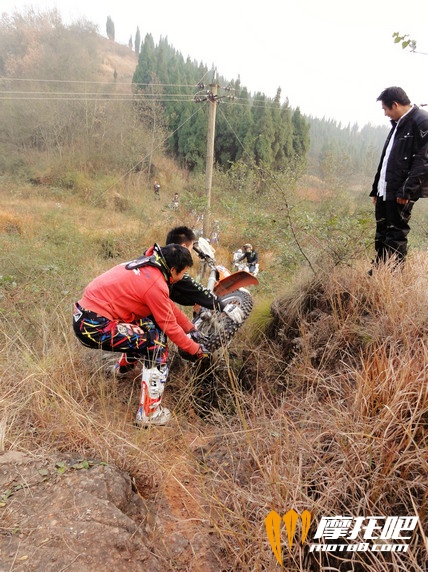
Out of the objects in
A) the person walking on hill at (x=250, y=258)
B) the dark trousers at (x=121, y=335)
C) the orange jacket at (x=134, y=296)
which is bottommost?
the person walking on hill at (x=250, y=258)

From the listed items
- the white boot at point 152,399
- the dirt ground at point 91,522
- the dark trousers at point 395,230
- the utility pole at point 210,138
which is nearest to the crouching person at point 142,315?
the white boot at point 152,399

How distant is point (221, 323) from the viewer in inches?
115

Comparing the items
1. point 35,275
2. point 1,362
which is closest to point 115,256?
point 35,275

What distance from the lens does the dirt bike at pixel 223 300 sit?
2.90 m

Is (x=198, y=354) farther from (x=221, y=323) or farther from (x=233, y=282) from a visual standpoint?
(x=233, y=282)

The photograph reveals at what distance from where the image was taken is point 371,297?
254 centimetres

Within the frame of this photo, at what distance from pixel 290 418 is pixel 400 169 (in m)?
2.35

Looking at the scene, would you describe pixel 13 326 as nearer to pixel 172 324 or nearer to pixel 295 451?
pixel 172 324

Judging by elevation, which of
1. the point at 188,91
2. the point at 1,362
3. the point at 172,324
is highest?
the point at 188,91

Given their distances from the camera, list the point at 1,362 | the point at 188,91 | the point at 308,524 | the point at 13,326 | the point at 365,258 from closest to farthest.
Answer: the point at 308,524
the point at 1,362
the point at 365,258
the point at 13,326
the point at 188,91

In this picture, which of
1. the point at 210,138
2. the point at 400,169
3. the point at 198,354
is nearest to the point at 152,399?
the point at 198,354

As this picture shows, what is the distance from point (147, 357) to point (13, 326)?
7.14 ft

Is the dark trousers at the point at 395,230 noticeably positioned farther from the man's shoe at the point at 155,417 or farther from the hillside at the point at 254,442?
the man's shoe at the point at 155,417

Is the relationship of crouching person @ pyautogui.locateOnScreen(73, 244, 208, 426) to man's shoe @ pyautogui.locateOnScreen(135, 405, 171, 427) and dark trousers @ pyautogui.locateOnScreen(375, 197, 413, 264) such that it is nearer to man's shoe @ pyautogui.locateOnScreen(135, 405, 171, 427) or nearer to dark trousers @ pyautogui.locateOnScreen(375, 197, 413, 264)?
man's shoe @ pyautogui.locateOnScreen(135, 405, 171, 427)
